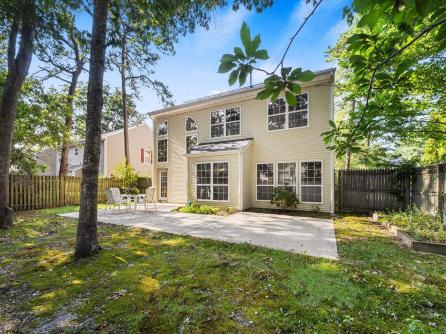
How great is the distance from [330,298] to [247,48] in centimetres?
295

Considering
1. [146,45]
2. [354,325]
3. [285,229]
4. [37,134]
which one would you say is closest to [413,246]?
[285,229]

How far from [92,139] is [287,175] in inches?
326

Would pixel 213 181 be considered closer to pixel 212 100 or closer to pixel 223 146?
pixel 223 146

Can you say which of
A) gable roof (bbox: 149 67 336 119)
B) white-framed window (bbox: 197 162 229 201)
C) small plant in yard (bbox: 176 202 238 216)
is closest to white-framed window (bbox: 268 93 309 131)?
gable roof (bbox: 149 67 336 119)

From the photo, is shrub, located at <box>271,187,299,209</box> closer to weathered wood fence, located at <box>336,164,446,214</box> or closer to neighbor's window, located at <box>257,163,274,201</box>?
neighbor's window, located at <box>257,163,274,201</box>

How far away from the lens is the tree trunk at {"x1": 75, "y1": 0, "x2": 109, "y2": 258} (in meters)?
3.70

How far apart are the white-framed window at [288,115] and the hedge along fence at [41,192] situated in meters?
11.3

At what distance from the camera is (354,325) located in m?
2.10

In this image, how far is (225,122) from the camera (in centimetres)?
→ 1181

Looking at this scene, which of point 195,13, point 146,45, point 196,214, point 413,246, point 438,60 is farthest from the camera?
point 196,214

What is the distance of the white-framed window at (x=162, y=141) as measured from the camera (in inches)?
551

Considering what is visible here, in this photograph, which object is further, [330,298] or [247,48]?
[330,298]

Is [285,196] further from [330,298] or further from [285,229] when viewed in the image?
[330,298]

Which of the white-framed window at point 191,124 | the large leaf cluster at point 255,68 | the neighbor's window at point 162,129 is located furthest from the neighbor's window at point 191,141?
the large leaf cluster at point 255,68
